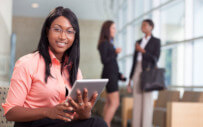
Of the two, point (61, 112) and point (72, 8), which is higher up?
point (72, 8)

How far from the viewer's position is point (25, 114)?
1.62 metres

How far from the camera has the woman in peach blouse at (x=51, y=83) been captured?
1624 mm

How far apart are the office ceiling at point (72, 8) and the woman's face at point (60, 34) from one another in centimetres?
472

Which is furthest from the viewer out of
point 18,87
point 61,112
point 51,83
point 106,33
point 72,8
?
point 72,8

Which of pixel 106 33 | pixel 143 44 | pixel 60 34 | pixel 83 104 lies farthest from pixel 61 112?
pixel 143 44

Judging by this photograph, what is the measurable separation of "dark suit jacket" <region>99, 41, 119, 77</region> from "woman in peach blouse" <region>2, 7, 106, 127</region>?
2722 millimetres

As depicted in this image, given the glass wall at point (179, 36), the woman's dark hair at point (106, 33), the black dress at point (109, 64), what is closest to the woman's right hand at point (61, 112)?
the black dress at point (109, 64)

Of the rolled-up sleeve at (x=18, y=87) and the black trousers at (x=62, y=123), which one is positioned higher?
the rolled-up sleeve at (x=18, y=87)

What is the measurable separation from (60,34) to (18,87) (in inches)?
15.2

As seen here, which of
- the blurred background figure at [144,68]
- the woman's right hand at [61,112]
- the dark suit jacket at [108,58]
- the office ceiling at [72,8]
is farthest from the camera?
the office ceiling at [72,8]

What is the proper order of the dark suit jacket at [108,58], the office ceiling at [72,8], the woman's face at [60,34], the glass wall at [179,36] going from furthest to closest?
1. the office ceiling at [72,8]
2. the glass wall at [179,36]
3. the dark suit jacket at [108,58]
4. the woman's face at [60,34]

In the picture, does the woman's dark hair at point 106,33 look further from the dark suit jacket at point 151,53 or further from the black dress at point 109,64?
the dark suit jacket at point 151,53

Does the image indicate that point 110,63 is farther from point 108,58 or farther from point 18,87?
point 18,87

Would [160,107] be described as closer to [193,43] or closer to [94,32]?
[193,43]
